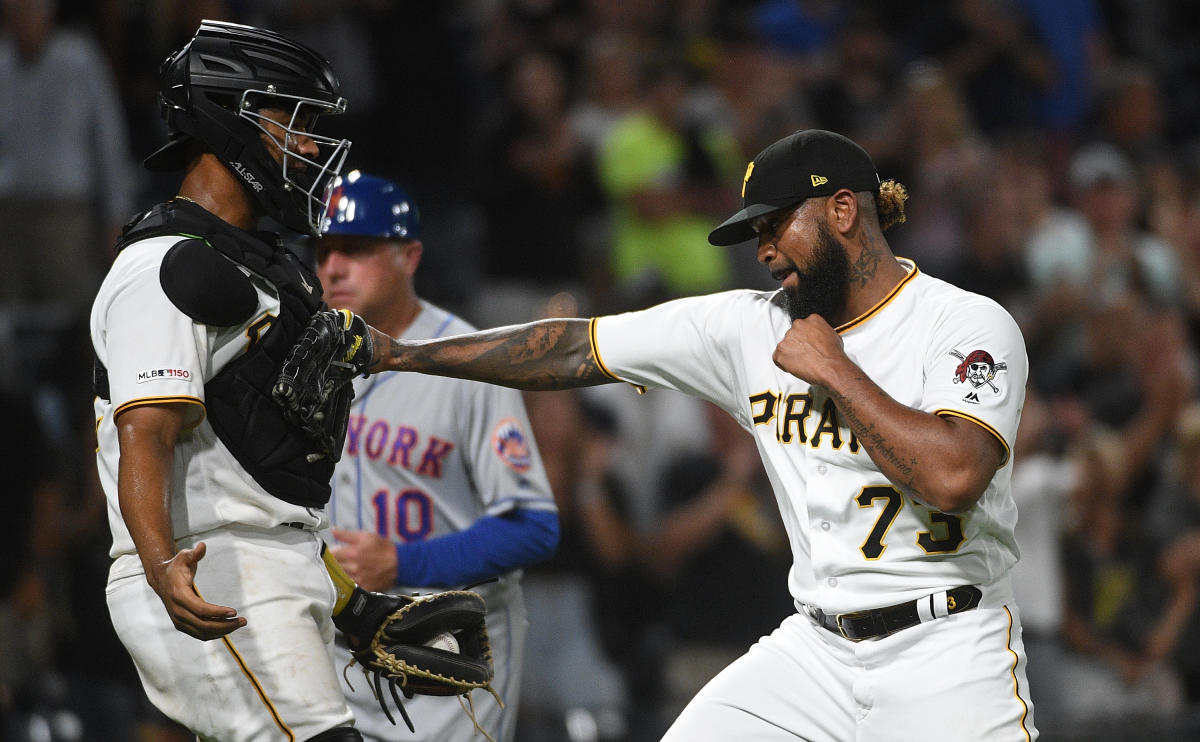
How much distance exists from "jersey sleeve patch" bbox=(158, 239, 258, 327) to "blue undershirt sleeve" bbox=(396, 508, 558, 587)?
152 centimetres

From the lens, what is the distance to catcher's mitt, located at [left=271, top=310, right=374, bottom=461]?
132 inches

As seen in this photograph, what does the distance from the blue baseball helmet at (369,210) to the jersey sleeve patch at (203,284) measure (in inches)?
64.1

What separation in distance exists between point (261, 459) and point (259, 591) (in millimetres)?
308

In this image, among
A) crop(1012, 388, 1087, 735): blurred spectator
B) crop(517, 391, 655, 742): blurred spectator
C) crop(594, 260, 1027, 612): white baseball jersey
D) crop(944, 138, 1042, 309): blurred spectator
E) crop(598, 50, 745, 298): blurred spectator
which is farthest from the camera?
crop(944, 138, 1042, 309): blurred spectator

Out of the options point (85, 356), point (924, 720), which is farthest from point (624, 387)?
point (924, 720)

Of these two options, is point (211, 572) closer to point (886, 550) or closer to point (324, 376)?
point (324, 376)

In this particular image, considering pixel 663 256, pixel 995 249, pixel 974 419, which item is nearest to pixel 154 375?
pixel 974 419

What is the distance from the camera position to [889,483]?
3.77 meters

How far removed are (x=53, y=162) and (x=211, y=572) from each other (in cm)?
496

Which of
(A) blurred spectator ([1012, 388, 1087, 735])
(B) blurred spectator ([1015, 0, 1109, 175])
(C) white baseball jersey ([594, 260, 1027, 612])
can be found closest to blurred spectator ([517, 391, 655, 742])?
(A) blurred spectator ([1012, 388, 1087, 735])

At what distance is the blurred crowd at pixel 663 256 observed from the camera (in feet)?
23.4

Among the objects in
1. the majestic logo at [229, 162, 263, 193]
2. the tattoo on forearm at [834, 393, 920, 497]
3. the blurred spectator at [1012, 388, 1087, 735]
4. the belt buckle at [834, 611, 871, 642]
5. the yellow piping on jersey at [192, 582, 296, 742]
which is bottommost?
the blurred spectator at [1012, 388, 1087, 735]

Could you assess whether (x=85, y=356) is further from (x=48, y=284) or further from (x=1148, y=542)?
(x=1148, y=542)

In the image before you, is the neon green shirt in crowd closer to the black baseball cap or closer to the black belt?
the black baseball cap
